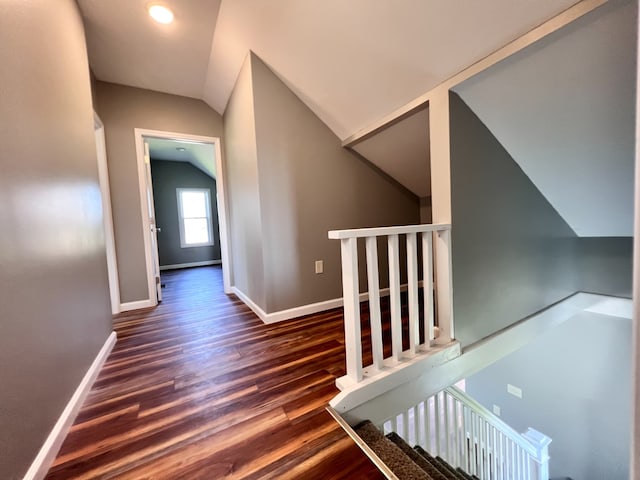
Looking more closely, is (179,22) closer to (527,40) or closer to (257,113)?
(257,113)

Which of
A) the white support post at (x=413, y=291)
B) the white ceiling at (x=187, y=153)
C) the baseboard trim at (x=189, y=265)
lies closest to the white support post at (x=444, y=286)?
the white support post at (x=413, y=291)

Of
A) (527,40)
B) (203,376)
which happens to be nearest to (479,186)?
(527,40)

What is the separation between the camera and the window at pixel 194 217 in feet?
18.4

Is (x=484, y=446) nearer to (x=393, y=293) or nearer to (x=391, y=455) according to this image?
(x=391, y=455)

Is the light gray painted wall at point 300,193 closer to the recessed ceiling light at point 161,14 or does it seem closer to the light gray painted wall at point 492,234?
the recessed ceiling light at point 161,14

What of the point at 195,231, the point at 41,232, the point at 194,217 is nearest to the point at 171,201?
the point at 194,217

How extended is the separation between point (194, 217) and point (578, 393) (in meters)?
Answer: 6.82

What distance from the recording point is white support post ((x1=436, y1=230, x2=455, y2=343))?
158cm

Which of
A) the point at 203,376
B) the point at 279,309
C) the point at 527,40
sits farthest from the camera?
the point at 279,309

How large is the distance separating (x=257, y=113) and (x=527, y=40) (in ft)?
5.86

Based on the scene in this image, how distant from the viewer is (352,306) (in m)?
1.33

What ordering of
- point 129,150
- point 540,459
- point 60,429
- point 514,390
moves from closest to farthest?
point 60,429
point 540,459
point 129,150
point 514,390

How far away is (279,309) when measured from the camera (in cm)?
229

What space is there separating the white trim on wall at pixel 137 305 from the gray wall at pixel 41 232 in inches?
47.4
